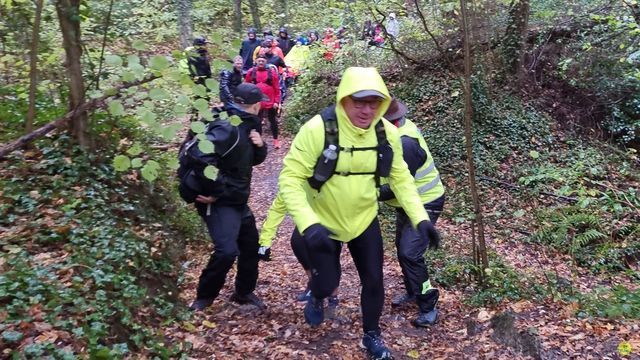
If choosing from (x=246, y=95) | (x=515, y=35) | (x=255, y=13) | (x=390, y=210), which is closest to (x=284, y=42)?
(x=255, y=13)

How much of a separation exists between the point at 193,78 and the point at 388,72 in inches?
459

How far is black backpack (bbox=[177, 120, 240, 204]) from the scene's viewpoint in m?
4.80

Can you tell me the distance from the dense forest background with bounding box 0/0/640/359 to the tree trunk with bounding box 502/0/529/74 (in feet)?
0.13

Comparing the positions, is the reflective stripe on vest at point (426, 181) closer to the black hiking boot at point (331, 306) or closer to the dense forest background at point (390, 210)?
the dense forest background at point (390, 210)

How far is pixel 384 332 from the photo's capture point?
5.43 m

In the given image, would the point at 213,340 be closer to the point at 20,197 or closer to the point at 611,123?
the point at 20,197

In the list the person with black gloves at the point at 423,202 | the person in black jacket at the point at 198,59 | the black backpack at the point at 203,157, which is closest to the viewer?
the person in black jacket at the point at 198,59

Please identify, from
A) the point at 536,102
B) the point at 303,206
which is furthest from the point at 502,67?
the point at 303,206

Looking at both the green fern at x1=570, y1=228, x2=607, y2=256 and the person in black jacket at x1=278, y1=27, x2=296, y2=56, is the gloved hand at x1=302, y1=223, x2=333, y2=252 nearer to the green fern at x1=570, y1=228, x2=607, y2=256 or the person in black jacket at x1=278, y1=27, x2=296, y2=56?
the green fern at x1=570, y1=228, x2=607, y2=256

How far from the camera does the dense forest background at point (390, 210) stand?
14.1ft

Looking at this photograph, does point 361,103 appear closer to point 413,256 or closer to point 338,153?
point 338,153

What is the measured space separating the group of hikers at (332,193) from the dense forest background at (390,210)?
1.34 ft

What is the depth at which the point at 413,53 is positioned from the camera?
15.1 meters

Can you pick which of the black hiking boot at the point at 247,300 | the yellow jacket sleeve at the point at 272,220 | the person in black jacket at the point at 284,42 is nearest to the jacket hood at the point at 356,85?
the yellow jacket sleeve at the point at 272,220
